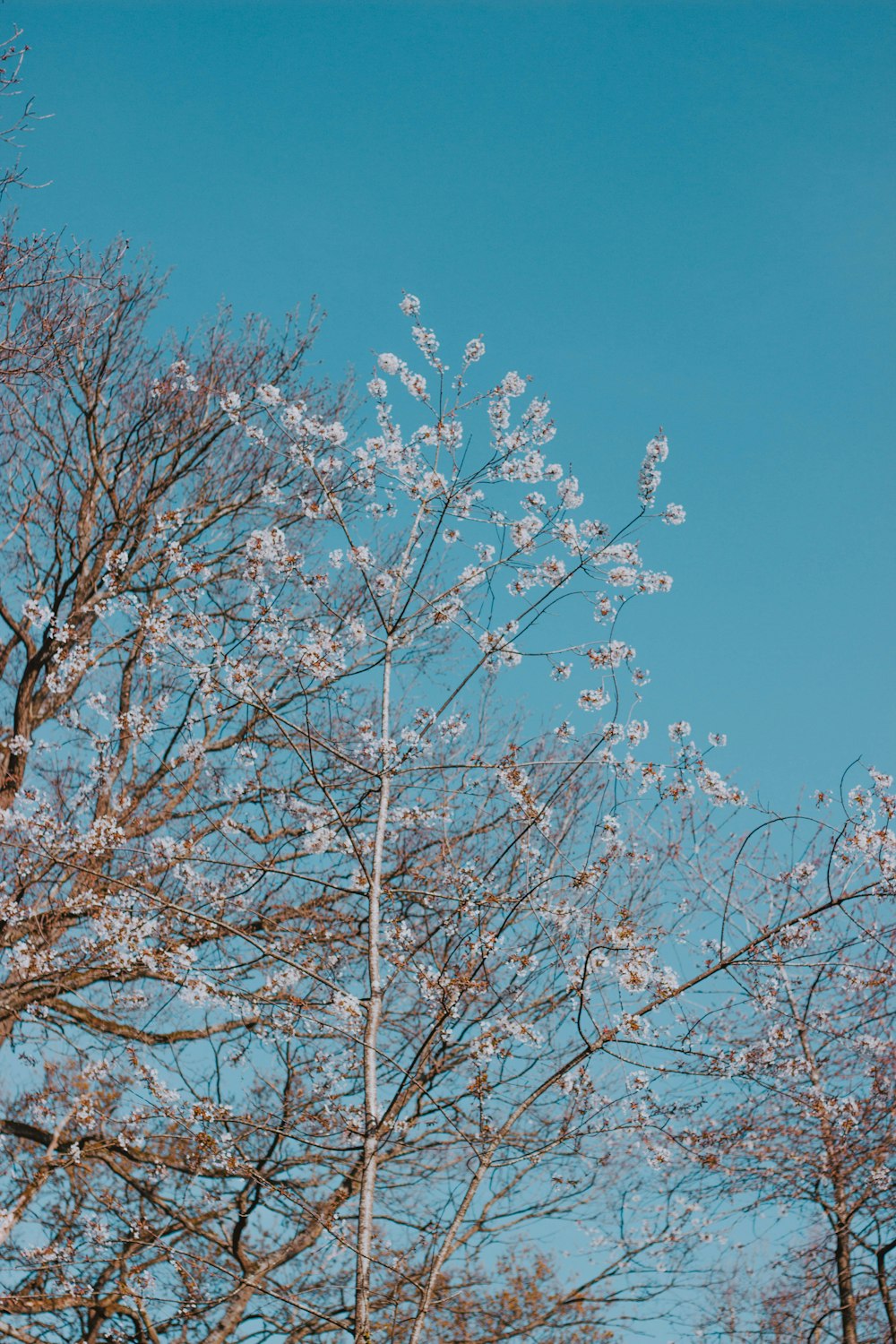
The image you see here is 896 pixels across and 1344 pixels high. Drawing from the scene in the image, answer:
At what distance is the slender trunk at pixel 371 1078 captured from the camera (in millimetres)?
4289

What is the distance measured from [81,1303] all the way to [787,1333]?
19.2 ft

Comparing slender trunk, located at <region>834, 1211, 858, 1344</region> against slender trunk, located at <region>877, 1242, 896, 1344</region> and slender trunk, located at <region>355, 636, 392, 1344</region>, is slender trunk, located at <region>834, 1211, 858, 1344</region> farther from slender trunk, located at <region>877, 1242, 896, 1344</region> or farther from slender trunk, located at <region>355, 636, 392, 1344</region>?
slender trunk, located at <region>355, 636, 392, 1344</region>

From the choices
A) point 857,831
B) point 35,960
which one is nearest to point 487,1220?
point 35,960

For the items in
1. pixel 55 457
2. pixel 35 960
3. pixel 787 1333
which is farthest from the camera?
pixel 55 457

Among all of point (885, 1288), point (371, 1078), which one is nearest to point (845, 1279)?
point (885, 1288)

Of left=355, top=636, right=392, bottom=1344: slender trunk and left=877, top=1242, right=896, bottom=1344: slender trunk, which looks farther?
left=877, top=1242, right=896, bottom=1344: slender trunk

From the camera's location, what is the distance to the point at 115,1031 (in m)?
8.10

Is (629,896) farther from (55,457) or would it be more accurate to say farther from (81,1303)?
(55,457)

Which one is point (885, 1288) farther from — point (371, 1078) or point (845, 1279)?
point (371, 1078)

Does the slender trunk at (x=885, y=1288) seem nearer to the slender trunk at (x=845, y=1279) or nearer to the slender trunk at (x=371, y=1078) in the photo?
the slender trunk at (x=845, y=1279)

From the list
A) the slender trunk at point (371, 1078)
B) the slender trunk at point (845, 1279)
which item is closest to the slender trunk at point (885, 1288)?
the slender trunk at point (845, 1279)

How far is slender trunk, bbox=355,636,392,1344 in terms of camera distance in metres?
4.29

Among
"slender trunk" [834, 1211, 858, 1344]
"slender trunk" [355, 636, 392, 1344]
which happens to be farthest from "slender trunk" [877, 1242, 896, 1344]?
"slender trunk" [355, 636, 392, 1344]

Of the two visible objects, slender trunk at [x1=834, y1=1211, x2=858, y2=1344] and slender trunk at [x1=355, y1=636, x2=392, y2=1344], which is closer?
slender trunk at [x1=355, y1=636, x2=392, y2=1344]
